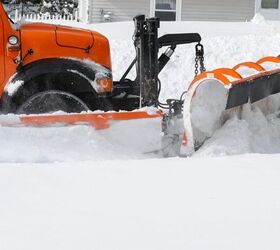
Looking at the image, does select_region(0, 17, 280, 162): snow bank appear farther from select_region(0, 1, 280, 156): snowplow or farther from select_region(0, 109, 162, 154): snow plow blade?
select_region(0, 1, 280, 156): snowplow

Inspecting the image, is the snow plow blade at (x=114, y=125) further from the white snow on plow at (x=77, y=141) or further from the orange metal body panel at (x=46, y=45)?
the orange metal body panel at (x=46, y=45)

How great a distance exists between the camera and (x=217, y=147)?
5688 mm

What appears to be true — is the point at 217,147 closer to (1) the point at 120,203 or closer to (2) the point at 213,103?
(2) the point at 213,103

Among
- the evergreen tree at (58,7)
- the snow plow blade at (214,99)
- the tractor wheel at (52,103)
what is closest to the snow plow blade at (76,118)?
the snow plow blade at (214,99)

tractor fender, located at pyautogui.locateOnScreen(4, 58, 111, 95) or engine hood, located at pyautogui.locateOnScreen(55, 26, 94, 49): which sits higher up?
engine hood, located at pyautogui.locateOnScreen(55, 26, 94, 49)

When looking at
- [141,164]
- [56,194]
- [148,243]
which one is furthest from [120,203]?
[141,164]

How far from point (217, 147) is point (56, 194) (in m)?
2.18

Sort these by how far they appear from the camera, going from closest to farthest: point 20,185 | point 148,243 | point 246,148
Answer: point 148,243
point 20,185
point 246,148

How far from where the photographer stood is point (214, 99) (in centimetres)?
593

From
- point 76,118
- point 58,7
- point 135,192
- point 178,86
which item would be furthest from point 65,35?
point 58,7

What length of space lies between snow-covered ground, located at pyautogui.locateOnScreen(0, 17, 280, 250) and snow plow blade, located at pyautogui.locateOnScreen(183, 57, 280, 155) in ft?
0.40

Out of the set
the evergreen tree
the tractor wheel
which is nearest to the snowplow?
the tractor wheel

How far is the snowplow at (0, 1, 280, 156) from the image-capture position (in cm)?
579

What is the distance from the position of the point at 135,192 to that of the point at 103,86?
92.4 inches
